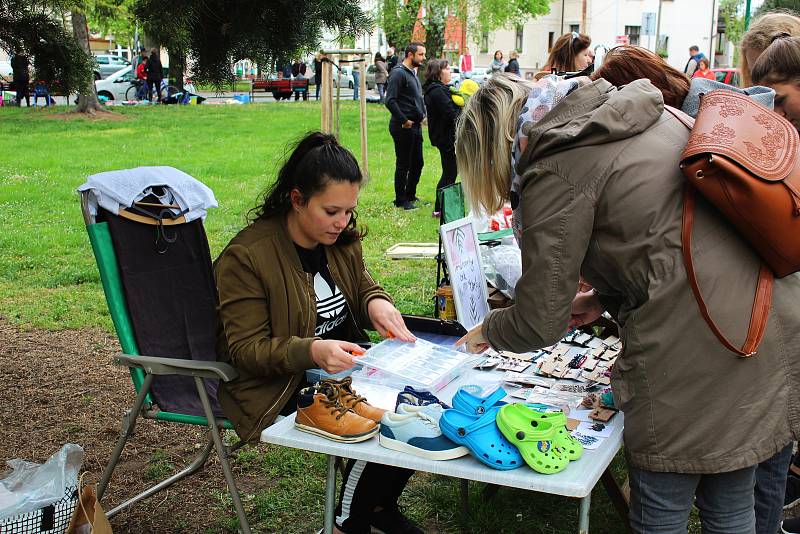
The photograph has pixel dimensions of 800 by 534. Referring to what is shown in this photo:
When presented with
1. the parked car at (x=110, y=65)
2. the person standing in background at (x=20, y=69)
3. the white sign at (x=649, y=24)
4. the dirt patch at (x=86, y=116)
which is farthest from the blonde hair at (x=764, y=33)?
the white sign at (x=649, y=24)

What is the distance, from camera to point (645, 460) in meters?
1.64

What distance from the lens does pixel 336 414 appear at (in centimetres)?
182

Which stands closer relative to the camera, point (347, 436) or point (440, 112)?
point (347, 436)

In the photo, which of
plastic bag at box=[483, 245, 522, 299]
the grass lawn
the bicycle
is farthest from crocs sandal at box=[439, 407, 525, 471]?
the bicycle

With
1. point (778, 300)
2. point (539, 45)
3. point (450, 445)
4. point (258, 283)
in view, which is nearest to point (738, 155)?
point (778, 300)

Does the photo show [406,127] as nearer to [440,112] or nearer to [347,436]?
[440,112]

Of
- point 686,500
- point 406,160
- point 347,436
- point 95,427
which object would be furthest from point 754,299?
point 406,160

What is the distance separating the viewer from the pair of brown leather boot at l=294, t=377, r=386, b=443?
179 centimetres

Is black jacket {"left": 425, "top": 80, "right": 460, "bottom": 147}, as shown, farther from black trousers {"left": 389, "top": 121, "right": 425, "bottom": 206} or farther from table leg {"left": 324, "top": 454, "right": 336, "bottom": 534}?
table leg {"left": 324, "top": 454, "right": 336, "bottom": 534}

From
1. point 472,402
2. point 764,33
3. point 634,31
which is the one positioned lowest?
point 472,402

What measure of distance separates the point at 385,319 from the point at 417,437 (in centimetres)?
74

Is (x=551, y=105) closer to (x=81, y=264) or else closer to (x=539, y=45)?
(x=81, y=264)

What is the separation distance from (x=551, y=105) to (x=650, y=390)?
24.8 inches

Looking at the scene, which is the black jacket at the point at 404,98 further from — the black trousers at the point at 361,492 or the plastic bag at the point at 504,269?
→ the black trousers at the point at 361,492
